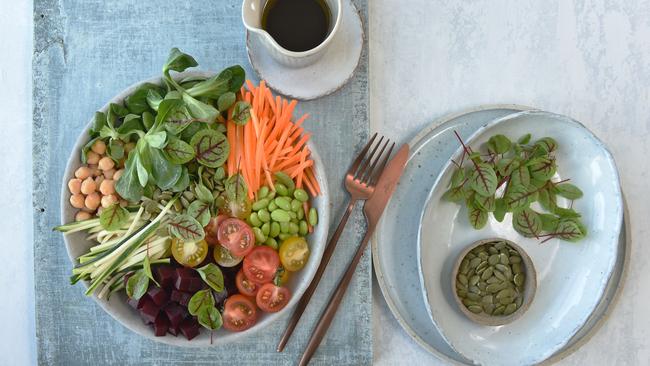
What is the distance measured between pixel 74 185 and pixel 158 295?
0.85 feet

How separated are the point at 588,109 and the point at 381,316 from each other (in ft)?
2.25

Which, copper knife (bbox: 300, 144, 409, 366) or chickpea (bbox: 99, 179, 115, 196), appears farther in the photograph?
copper knife (bbox: 300, 144, 409, 366)

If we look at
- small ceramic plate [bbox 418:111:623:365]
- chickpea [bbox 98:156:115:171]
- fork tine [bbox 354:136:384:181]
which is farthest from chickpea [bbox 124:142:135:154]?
small ceramic plate [bbox 418:111:623:365]

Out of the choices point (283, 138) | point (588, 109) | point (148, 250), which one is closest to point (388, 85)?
point (283, 138)

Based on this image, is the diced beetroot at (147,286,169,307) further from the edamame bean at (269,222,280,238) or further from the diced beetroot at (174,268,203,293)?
the edamame bean at (269,222,280,238)

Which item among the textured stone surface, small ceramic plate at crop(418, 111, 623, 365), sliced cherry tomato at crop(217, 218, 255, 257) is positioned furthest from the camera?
the textured stone surface

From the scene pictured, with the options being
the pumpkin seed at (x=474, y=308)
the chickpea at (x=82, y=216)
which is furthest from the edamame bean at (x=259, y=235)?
the pumpkin seed at (x=474, y=308)

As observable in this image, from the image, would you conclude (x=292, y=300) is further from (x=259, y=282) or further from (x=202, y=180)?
(x=202, y=180)

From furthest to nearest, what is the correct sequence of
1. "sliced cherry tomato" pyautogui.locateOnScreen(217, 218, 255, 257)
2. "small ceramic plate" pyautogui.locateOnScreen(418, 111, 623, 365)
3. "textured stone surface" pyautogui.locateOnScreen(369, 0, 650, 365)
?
"textured stone surface" pyautogui.locateOnScreen(369, 0, 650, 365) < "small ceramic plate" pyautogui.locateOnScreen(418, 111, 623, 365) < "sliced cherry tomato" pyautogui.locateOnScreen(217, 218, 255, 257)

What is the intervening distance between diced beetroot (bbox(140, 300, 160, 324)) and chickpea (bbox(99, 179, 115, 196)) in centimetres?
22

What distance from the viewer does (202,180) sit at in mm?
1139

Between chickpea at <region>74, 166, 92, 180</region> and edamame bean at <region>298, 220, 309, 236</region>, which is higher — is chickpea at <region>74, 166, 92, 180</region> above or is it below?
above

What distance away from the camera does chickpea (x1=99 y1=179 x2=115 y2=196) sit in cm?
111

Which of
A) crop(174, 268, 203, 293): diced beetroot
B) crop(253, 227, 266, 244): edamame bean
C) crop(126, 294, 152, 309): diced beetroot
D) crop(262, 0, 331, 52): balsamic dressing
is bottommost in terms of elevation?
crop(126, 294, 152, 309): diced beetroot
